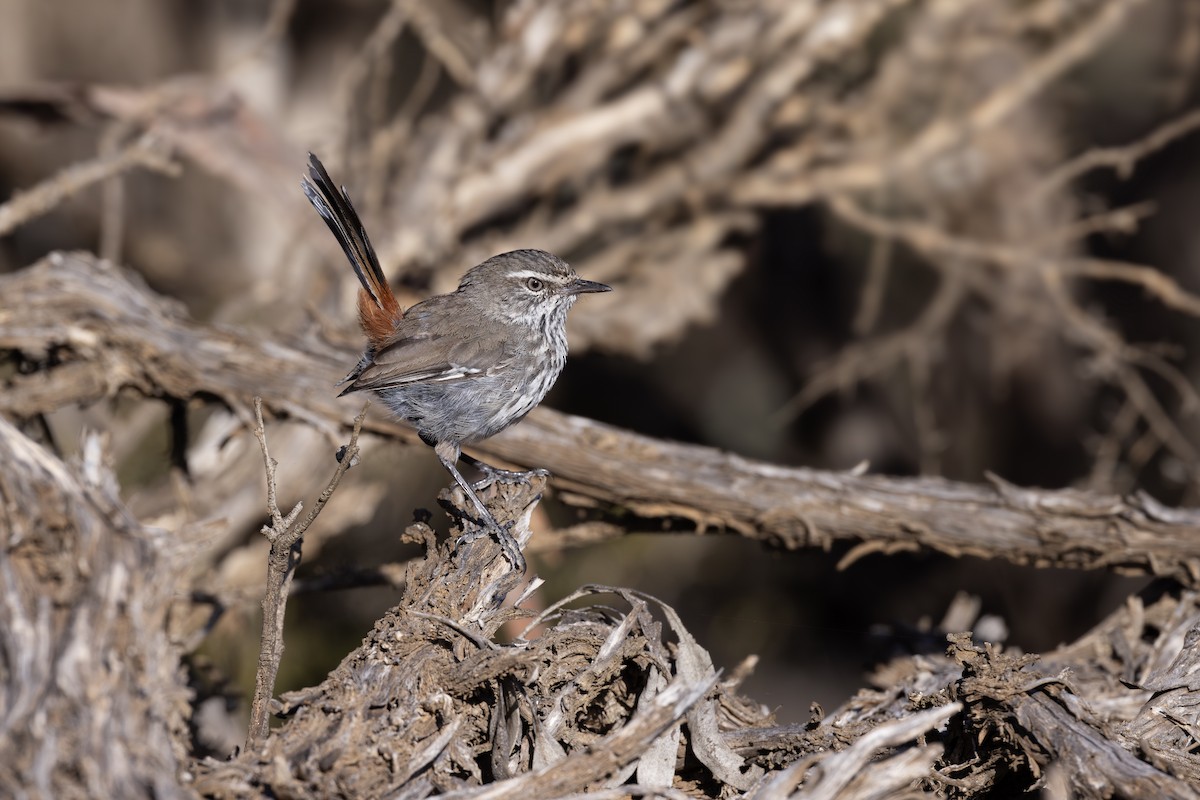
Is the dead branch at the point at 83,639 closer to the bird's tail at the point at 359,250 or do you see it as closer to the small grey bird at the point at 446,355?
the small grey bird at the point at 446,355

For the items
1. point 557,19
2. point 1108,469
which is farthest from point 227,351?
point 1108,469

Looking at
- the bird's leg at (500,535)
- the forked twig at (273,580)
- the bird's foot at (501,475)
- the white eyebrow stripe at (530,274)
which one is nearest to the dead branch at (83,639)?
the forked twig at (273,580)

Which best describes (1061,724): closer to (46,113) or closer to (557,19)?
(557,19)

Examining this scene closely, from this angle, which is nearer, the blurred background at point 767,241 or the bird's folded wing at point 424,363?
the bird's folded wing at point 424,363

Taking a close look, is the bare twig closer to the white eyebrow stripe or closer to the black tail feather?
the black tail feather

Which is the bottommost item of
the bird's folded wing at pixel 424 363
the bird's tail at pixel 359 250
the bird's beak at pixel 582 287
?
the bird's folded wing at pixel 424 363

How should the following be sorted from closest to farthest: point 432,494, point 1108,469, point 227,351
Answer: point 227,351
point 1108,469
point 432,494

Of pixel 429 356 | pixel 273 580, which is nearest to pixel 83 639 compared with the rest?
pixel 273 580
